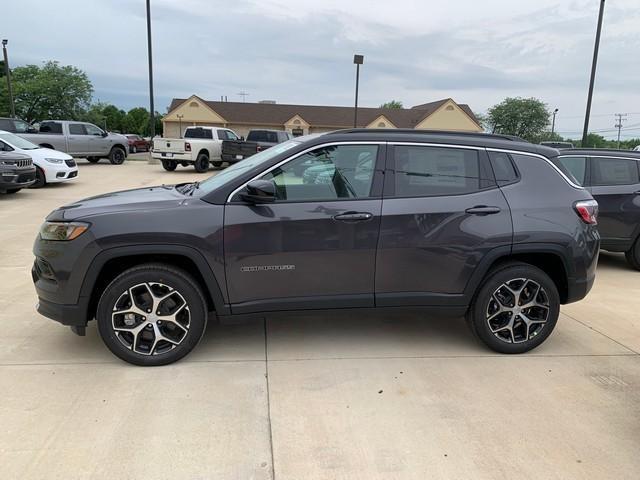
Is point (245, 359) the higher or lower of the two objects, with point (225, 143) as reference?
lower

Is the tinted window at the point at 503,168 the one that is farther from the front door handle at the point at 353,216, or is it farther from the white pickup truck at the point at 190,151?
the white pickup truck at the point at 190,151

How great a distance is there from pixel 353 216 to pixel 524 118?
74752 mm

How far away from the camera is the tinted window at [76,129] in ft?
68.1

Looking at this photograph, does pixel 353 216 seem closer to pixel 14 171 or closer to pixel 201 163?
pixel 14 171

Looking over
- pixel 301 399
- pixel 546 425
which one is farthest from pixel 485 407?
pixel 301 399

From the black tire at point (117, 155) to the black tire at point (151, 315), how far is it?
2115 centimetres

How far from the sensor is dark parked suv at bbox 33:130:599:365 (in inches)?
139

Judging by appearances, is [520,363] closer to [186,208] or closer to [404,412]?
[404,412]

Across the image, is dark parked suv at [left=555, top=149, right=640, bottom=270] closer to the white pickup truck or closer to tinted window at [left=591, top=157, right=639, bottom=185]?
tinted window at [left=591, top=157, right=639, bottom=185]

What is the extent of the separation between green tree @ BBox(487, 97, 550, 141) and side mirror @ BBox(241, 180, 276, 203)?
237 feet

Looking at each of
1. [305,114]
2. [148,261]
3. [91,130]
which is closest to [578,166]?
[148,261]

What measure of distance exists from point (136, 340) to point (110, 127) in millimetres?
95150

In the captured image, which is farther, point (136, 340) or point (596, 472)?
point (136, 340)

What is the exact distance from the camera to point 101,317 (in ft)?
11.6
